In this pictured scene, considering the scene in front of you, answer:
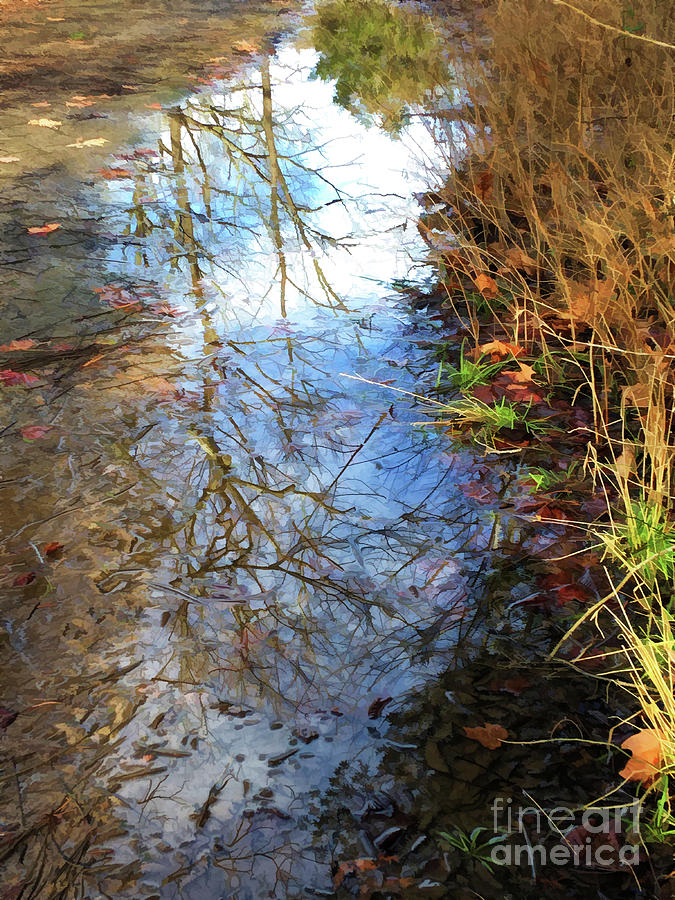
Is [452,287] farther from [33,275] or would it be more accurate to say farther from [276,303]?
[33,275]

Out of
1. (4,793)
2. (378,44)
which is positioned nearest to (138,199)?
(4,793)

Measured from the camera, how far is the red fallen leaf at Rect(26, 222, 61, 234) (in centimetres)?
485

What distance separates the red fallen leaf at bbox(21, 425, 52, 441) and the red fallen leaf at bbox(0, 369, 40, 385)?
0.37 metres

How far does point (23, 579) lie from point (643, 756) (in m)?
1.87

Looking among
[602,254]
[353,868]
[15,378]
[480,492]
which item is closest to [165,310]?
[15,378]

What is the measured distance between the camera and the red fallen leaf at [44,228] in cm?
485

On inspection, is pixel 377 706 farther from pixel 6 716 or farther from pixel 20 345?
pixel 20 345

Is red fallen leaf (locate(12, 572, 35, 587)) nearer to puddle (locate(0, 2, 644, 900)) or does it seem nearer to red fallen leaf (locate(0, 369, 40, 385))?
puddle (locate(0, 2, 644, 900))

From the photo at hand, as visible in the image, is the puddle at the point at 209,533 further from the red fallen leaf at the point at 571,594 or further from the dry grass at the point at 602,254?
the dry grass at the point at 602,254

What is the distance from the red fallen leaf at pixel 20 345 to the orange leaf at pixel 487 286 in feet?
7.29

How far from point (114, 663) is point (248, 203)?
3.77 meters

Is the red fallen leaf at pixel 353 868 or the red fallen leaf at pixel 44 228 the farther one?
the red fallen leaf at pixel 44 228

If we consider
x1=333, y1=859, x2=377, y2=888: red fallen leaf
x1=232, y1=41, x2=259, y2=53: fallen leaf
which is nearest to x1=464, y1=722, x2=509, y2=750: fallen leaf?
x1=333, y1=859, x2=377, y2=888: red fallen leaf

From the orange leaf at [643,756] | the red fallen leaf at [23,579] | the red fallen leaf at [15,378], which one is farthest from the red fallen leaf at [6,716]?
the red fallen leaf at [15,378]
